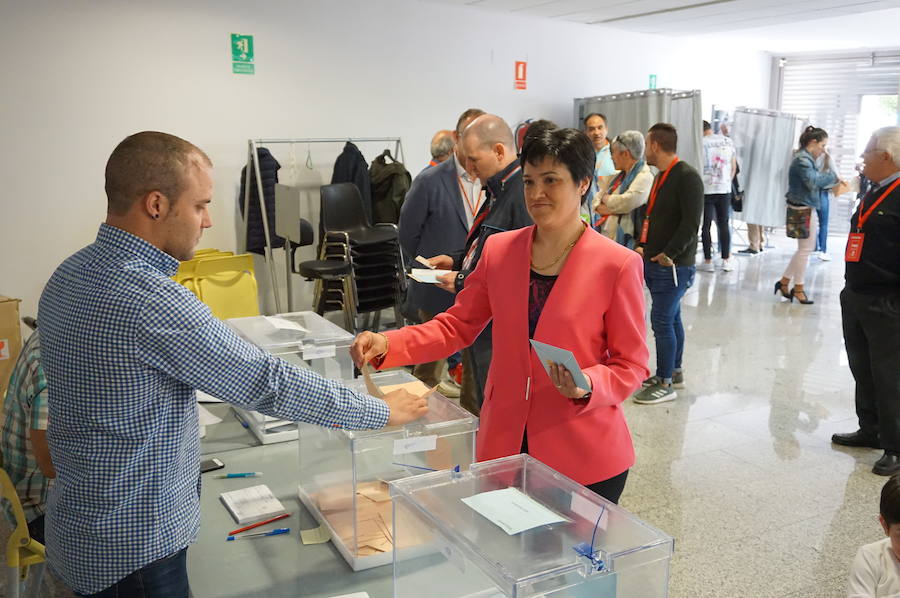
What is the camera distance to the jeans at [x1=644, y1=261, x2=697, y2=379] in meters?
4.74

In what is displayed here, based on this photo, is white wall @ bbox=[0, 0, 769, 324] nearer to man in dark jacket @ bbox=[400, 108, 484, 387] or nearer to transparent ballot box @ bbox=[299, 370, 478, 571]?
man in dark jacket @ bbox=[400, 108, 484, 387]

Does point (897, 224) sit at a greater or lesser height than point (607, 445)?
greater

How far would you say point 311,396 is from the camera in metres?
1.54

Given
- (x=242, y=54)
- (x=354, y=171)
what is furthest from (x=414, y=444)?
(x=242, y=54)

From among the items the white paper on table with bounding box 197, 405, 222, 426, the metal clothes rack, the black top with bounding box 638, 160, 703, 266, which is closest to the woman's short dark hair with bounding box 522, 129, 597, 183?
the white paper on table with bounding box 197, 405, 222, 426

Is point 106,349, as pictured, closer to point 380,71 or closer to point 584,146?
point 584,146

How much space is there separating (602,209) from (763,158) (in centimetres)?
537

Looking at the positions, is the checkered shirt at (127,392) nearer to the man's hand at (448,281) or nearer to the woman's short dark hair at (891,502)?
the man's hand at (448,281)

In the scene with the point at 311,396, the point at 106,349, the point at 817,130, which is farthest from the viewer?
the point at 817,130

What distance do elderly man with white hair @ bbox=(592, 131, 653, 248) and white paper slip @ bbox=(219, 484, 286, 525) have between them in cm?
396

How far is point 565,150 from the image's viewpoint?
5.99 feet

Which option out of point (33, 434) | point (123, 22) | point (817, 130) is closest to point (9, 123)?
point (123, 22)

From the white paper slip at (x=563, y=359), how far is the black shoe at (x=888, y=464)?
9.60ft

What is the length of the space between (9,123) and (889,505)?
6.07 meters
